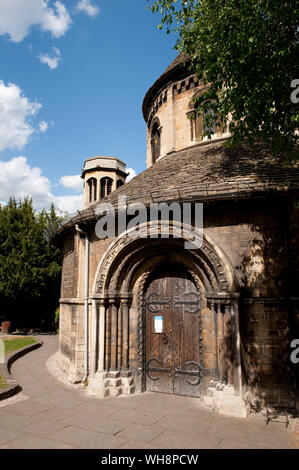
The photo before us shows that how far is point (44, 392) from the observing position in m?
7.88

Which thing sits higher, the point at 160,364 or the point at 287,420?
the point at 160,364

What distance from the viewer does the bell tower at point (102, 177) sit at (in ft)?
106

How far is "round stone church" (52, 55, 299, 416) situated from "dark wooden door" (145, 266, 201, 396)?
0.08 feet

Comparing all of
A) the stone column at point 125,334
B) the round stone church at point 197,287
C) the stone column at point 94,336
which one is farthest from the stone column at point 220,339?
the stone column at point 94,336

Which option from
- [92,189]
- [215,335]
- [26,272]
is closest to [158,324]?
[215,335]

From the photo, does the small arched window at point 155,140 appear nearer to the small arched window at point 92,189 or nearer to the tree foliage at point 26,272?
the tree foliage at point 26,272

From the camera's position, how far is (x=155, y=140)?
45.0ft

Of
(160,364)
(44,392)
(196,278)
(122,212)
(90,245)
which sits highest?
(122,212)

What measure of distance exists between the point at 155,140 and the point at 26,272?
40.1ft

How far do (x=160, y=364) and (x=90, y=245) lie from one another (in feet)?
11.6

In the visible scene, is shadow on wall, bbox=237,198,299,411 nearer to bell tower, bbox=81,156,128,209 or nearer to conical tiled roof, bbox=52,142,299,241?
conical tiled roof, bbox=52,142,299,241

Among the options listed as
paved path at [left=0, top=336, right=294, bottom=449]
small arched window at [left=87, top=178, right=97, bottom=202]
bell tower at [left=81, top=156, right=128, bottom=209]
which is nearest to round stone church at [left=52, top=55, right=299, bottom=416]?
paved path at [left=0, top=336, right=294, bottom=449]
